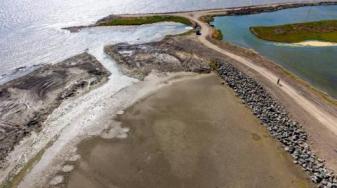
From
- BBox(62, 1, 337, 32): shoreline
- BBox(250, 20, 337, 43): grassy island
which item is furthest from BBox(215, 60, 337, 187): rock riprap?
BBox(62, 1, 337, 32): shoreline

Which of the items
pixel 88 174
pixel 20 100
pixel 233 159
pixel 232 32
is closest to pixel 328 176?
pixel 233 159

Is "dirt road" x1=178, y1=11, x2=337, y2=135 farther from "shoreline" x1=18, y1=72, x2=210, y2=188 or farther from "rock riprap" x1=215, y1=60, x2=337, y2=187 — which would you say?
"shoreline" x1=18, y1=72, x2=210, y2=188

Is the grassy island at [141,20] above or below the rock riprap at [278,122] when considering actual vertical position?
above

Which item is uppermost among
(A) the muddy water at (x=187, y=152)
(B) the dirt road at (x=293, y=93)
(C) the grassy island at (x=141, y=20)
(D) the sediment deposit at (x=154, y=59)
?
(C) the grassy island at (x=141, y=20)

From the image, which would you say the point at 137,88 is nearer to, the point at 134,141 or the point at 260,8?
the point at 134,141

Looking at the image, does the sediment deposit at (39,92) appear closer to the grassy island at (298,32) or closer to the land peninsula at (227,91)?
the land peninsula at (227,91)

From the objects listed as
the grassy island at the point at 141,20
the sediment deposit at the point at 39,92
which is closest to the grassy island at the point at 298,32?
the grassy island at the point at 141,20
